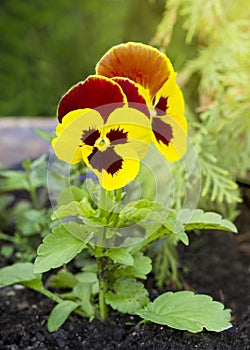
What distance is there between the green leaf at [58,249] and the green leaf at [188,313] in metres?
0.16

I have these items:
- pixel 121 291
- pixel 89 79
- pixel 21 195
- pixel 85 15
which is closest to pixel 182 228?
pixel 121 291

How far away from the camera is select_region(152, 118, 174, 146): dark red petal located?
3.10 ft

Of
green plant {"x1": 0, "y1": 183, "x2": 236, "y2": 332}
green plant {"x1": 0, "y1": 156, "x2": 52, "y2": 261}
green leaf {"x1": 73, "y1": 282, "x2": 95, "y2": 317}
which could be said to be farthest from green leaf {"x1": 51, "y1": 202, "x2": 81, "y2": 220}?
green plant {"x1": 0, "y1": 156, "x2": 52, "y2": 261}

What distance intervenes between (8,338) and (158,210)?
357mm

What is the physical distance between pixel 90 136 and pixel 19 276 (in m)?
0.32

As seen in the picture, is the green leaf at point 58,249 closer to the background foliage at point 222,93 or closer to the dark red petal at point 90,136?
the dark red petal at point 90,136

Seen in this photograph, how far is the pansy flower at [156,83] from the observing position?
0.91 meters

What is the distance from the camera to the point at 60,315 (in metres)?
1.04

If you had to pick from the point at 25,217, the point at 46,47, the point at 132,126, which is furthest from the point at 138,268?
the point at 46,47

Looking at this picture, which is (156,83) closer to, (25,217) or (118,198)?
(118,198)

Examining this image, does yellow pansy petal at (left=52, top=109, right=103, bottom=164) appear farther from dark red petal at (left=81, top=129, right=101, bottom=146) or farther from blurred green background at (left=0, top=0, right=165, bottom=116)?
blurred green background at (left=0, top=0, right=165, bottom=116)

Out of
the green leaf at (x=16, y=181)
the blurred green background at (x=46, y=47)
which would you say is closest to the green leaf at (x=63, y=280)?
the green leaf at (x=16, y=181)

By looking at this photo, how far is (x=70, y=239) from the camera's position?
0.93m

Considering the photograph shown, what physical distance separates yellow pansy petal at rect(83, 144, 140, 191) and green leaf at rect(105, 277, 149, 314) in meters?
0.23
